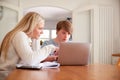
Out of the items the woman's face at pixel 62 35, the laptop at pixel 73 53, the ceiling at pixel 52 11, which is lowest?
the laptop at pixel 73 53

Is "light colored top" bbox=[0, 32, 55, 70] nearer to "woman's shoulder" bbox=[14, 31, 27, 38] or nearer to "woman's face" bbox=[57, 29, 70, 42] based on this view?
"woman's shoulder" bbox=[14, 31, 27, 38]

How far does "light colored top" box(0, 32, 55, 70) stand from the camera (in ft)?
5.64

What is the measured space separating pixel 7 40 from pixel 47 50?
0.33 metres

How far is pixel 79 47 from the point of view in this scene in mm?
1971

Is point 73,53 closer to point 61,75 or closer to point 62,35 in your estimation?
point 61,75

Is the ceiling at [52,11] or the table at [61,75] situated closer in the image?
the table at [61,75]

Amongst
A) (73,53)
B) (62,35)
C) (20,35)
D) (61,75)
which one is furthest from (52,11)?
(61,75)

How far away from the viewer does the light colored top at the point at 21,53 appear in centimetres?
172

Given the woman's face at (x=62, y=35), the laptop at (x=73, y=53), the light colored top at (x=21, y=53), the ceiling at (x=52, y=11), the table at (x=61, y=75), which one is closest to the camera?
the table at (x=61, y=75)

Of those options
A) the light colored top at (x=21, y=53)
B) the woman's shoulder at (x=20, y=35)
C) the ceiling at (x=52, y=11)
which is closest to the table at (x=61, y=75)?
the light colored top at (x=21, y=53)

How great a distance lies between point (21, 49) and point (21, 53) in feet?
0.10

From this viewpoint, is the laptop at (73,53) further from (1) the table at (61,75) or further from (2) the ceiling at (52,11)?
(2) the ceiling at (52,11)

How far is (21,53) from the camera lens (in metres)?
1.73

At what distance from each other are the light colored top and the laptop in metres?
0.20
